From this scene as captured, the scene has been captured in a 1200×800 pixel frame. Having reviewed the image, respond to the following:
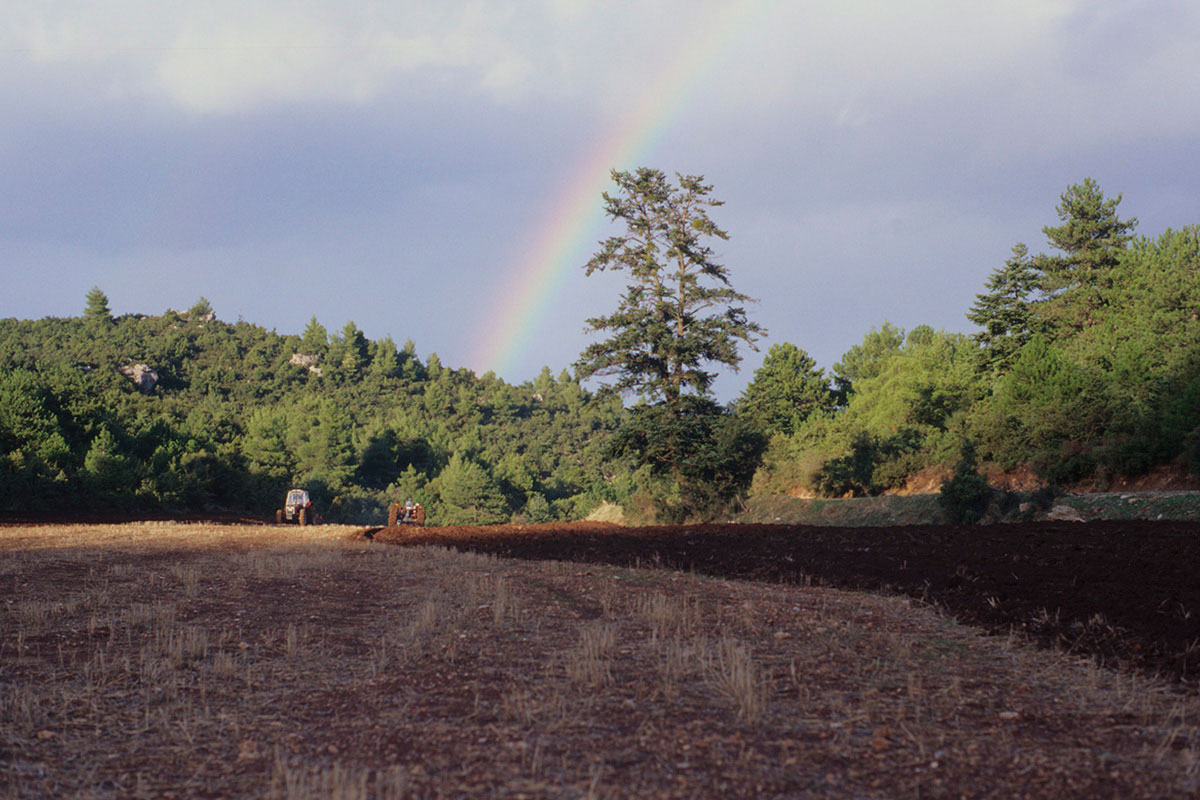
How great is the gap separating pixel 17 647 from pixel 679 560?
32.5ft

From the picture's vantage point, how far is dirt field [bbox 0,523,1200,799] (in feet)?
15.0

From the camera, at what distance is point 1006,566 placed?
36.0 feet

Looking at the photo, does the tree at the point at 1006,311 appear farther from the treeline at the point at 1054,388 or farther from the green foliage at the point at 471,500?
the green foliage at the point at 471,500

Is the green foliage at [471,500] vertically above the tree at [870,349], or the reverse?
the tree at [870,349]

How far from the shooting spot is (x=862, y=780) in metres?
4.45

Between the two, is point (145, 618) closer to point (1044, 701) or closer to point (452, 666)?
point (452, 666)

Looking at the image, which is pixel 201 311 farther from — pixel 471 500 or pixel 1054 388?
pixel 1054 388

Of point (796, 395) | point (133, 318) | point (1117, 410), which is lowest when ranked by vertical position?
point (1117, 410)

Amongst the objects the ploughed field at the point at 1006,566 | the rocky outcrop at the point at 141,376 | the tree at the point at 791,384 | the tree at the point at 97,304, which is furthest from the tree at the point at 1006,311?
the tree at the point at 97,304

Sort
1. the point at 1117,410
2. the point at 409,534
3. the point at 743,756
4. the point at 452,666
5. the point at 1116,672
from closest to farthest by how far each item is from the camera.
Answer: the point at 743,756 → the point at 1116,672 → the point at 452,666 → the point at 409,534 → the point at 1117,410

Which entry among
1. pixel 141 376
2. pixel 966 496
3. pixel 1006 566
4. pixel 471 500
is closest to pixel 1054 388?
pixel 966 496

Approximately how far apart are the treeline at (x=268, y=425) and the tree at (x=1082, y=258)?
3021cm

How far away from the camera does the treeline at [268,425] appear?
137 ft

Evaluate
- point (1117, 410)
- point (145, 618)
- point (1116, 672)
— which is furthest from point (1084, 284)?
point (145, 618)
